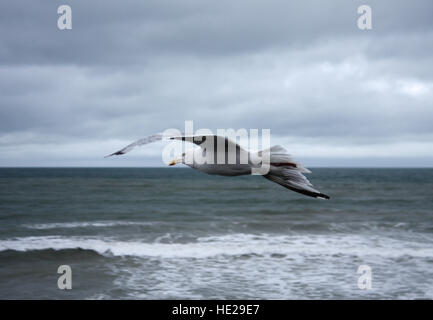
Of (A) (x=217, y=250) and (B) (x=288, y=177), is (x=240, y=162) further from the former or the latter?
(A) (x=217, y=250)

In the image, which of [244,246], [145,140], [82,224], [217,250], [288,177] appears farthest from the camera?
[82,224]

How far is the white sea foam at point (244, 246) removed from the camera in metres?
16.9

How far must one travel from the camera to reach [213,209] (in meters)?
29.8

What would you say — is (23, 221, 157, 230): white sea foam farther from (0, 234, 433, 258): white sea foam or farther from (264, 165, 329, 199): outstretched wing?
(264, 165, 329, 199): outstretched wing

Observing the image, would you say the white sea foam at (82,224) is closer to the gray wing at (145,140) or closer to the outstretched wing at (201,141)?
the outstretched wing at (201,141)

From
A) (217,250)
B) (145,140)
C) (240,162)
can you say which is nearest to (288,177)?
(240,162)

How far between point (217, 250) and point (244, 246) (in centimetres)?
132

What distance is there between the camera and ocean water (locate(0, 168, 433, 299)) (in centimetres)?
1264

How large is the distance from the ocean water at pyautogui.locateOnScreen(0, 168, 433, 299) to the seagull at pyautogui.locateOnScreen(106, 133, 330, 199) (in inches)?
341

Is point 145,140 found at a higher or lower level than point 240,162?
higher

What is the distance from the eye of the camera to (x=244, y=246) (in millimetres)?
18172

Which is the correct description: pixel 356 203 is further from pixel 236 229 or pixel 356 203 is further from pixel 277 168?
pixel 277 168
